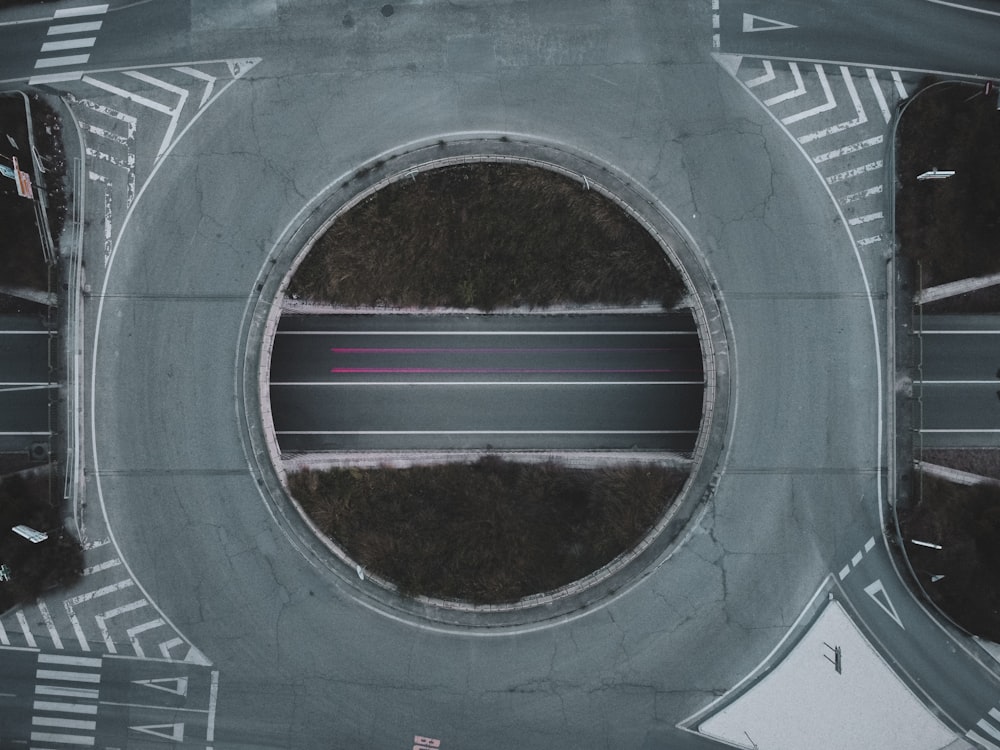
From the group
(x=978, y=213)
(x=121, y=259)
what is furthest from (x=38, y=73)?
(x=978, y=213)

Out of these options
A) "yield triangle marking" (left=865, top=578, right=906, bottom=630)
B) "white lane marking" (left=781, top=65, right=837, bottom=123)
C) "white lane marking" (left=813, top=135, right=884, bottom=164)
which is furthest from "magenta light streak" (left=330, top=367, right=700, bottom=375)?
"yield triangle marking" (left=865, top=578, right=906, bottom=630)

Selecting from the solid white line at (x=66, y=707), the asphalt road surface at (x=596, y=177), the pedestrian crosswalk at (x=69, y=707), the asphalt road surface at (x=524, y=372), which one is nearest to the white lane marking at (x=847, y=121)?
the asphalt road surface at (x=596, y=177)

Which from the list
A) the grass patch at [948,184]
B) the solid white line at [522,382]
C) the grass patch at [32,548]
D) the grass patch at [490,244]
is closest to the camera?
the grass patch at [948,184]

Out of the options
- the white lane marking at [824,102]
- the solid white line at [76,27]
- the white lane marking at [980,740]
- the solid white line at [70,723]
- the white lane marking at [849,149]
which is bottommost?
the solid white line at [70,723]

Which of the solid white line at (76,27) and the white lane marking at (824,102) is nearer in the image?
the white lane marking at (824,102)

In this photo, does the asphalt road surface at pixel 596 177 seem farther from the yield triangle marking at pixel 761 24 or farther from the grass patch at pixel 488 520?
the grass patch at pixel 488 520

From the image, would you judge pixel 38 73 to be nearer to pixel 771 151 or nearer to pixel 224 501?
pixel 224 501

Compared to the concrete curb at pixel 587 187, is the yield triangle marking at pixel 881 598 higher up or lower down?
lower down
